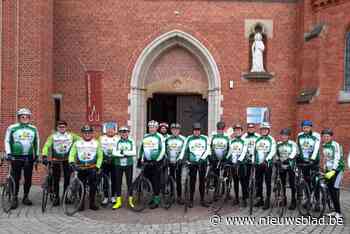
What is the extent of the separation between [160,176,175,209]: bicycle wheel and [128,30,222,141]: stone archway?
522 centimetres

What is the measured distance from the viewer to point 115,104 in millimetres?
13312

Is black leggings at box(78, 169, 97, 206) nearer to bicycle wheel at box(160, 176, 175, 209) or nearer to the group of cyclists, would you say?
the group of cyclists

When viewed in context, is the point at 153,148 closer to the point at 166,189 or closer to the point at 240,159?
the point at 166,189

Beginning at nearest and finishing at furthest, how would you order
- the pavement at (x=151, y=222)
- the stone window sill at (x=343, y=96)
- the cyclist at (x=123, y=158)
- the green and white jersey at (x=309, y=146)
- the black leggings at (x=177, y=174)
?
1. the pavement at (x=151, y=222)
2. the green and white jersey at (x=309, y=146)
3. the cyclist at (x=123, y=158)
4. the black leggings at (x=177, y=174)
5. the stone window sill at (x=343, y=96)

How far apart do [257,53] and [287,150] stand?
5.87 meters

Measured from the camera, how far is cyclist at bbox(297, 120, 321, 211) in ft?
26.3

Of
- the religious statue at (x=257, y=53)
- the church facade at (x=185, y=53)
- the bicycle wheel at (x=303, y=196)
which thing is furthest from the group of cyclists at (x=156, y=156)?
the religious statue at (x=257, y=53)

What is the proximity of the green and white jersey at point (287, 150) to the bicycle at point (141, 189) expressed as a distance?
286 centimetres

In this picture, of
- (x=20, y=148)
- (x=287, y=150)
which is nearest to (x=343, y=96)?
(x=287, y=150)

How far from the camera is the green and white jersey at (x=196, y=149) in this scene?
8336 millimetres

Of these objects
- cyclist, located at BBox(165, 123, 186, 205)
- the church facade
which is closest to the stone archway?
the church facade

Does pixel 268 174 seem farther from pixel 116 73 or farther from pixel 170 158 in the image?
pixel 116 73

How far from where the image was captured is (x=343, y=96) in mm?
11523

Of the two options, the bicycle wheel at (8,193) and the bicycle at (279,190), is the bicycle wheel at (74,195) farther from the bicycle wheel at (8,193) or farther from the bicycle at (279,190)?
the bicycle at (279,190)
